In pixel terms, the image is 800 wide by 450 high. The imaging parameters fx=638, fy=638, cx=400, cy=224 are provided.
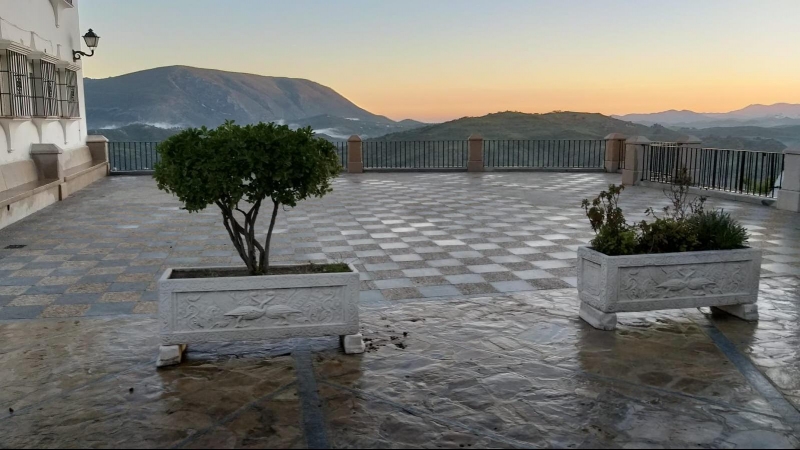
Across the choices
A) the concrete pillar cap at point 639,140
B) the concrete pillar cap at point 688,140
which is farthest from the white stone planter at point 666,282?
the concrete pillar cap at point 639,140

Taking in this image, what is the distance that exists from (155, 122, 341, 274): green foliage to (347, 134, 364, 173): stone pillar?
1634 centimetres

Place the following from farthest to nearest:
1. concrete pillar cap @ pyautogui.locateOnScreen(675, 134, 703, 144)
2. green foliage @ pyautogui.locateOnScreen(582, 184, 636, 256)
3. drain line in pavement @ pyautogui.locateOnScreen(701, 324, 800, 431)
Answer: concrete pillar cap @ pyautogui.locateOnScreen(675, 134, 703, 144) < green foliage @ pyautogui.locateOnScreen(582, 184, 636, 256) < drain line in pavement @ pyautogui.locateOnScreen(701, 324, 800, 431)

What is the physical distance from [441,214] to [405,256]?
12.8 ft

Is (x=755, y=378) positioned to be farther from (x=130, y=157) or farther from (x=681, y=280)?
(x=130, y=157)

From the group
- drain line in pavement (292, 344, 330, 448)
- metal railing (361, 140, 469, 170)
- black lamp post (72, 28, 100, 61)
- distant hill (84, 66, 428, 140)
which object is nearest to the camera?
drain line in pavement (292, 344, 330, 448)

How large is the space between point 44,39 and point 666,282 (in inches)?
587

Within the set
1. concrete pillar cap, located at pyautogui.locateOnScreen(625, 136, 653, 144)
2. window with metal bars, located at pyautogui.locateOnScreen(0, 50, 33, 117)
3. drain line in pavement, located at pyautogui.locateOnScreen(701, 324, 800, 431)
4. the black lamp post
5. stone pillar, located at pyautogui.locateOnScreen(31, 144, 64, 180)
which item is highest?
the black lamp post

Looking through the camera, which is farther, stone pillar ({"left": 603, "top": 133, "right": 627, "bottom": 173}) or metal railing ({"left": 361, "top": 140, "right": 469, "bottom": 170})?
metal railing ({"left": 361, "top": 140, "right": 469, "bottom": 170})

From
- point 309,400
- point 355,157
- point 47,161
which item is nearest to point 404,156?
point 355,157

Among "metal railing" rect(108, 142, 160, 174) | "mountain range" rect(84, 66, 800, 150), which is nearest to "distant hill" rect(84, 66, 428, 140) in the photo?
"mountain range" rect(84, 66, 800, 150)

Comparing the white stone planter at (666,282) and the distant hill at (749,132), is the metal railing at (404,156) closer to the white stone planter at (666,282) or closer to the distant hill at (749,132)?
the white stone planter at (666,282)

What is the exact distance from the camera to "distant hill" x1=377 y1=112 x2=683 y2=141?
57406 millimetres

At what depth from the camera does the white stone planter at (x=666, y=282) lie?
5078 mm

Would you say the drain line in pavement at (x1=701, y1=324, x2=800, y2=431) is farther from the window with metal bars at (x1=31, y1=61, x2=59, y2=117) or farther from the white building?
the window with metal bars at (x1=31, y1=61, x2=59, y2=117)
